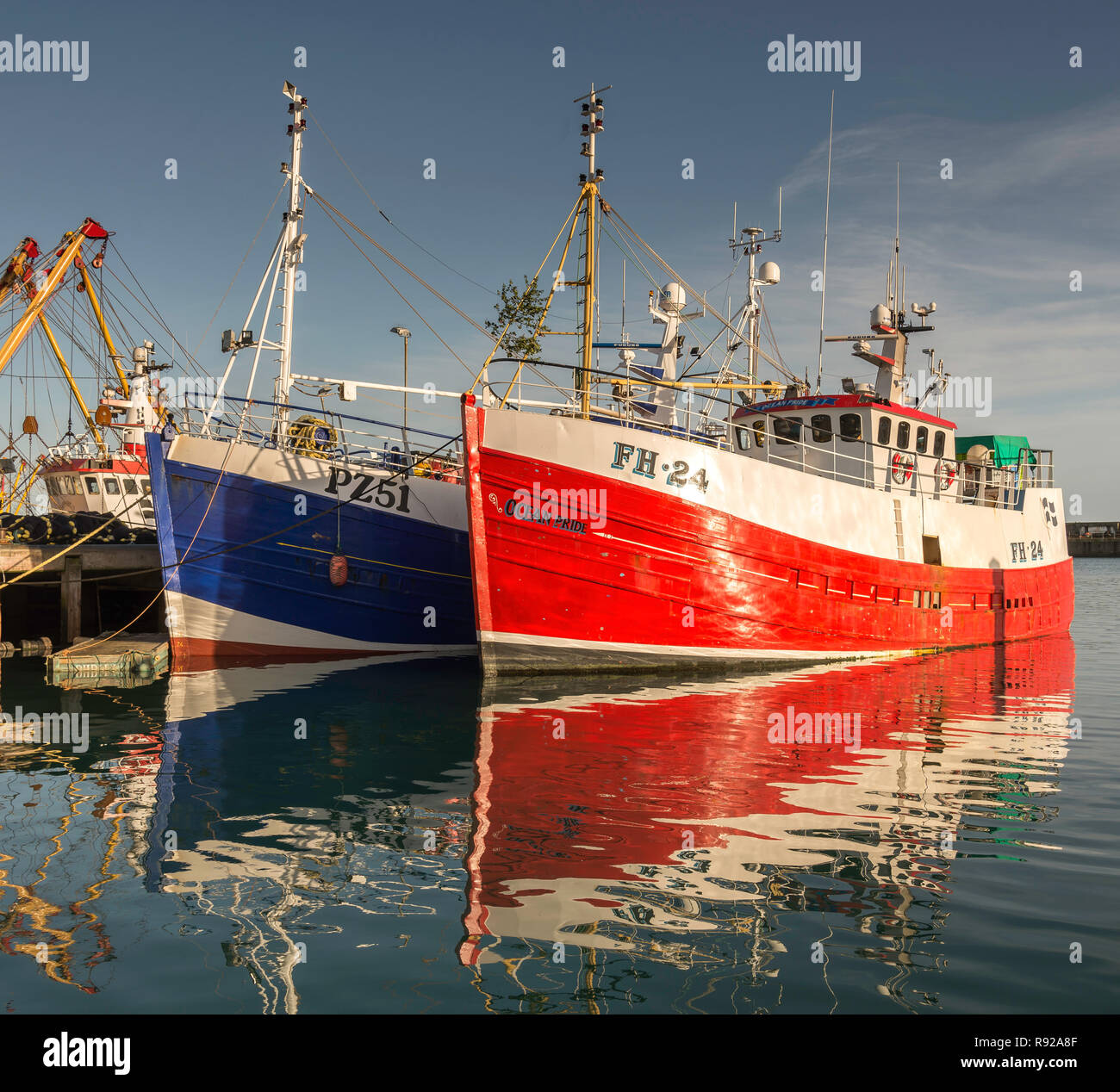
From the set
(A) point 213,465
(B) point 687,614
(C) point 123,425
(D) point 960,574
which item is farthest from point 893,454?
(C) point 123,425

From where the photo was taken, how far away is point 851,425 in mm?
20719

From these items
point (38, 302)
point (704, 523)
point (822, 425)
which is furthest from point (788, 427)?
point (38, 302)

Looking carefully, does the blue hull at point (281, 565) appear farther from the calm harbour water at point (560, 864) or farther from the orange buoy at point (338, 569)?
the calm harbour water at point (560, 864)

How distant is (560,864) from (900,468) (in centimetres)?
1695

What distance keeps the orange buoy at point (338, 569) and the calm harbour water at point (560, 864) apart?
6348mm

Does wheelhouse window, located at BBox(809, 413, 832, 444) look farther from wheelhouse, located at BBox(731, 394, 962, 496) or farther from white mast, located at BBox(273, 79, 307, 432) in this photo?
white mast, located at BBox(273, 79, 307, 432)

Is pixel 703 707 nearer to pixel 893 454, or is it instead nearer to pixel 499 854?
pixel 499 854

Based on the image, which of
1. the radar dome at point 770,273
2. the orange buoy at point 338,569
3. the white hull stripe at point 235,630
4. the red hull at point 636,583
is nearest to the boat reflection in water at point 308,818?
the red hull at point 636,583

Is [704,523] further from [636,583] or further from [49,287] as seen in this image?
[49,287]

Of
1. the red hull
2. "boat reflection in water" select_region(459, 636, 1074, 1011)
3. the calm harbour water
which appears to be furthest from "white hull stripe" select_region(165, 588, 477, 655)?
"boat reflection in water" select_region(459, 636, 1074, 1011)

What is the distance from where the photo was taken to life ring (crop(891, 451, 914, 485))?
20.9 m

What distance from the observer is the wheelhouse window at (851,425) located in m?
20.6
